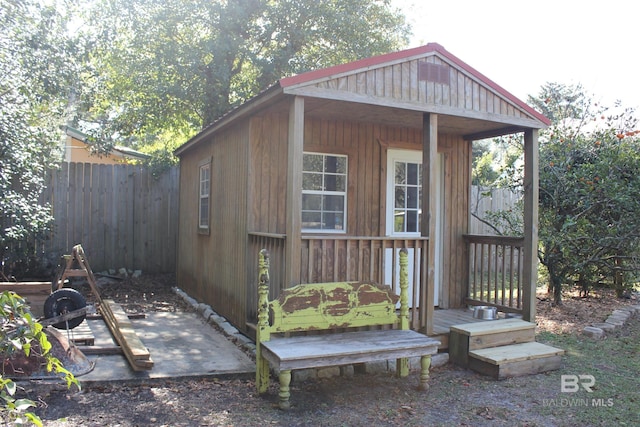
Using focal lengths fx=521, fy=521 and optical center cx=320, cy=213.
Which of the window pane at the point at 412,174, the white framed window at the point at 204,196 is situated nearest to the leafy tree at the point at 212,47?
the white framed window at the point at 204,196

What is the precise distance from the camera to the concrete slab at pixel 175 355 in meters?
4.75

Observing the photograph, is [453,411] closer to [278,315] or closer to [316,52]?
[278,315]

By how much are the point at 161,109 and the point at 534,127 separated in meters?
8.54

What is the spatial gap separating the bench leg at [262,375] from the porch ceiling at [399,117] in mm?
2513

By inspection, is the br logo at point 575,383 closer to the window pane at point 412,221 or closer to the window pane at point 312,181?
the window pane at point 412,221

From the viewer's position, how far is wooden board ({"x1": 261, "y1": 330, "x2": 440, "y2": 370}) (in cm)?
411

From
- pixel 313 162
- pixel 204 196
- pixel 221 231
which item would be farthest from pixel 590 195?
pixel 204 196

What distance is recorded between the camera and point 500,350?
5469mm

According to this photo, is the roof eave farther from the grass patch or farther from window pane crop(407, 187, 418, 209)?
the grass patch

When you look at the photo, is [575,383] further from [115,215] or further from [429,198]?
[115,215]

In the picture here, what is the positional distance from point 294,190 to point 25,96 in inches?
225

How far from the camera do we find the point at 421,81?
539cm

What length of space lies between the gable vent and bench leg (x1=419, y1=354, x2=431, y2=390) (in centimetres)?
279

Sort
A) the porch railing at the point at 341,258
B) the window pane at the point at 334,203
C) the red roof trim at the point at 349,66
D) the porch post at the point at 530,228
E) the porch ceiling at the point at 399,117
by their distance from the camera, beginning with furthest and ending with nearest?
the window pane at the point at 334,203, the porch post at the point at 530,228, the porch ceiling at the point at 399,117, the porch railing at the point at 341,258, the red roof trim at the point at 349,66
